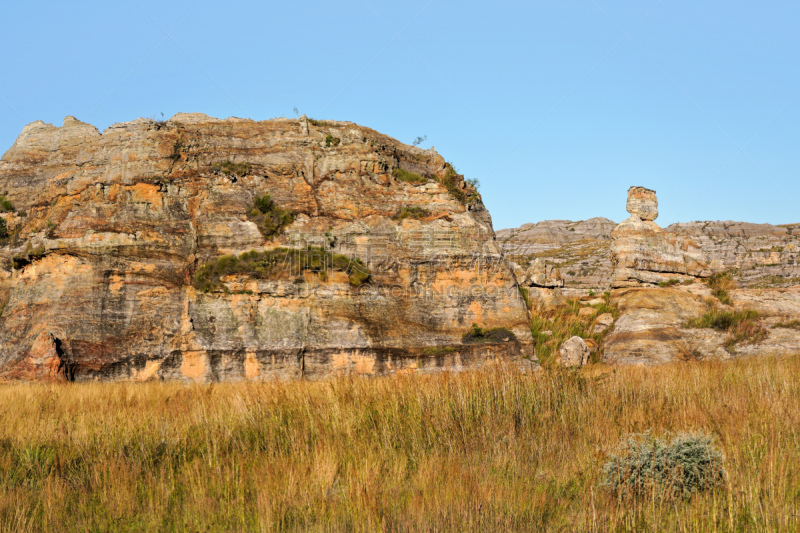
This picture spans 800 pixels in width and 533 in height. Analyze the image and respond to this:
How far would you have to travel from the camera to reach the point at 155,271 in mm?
21375

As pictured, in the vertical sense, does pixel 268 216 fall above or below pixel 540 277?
above

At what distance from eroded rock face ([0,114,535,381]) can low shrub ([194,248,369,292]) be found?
→ 12cm

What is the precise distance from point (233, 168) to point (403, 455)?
61.1ft

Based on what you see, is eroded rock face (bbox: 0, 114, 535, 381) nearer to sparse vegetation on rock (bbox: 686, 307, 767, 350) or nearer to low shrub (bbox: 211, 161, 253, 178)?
low shrub (bbox: 211, 161, 253, 178)

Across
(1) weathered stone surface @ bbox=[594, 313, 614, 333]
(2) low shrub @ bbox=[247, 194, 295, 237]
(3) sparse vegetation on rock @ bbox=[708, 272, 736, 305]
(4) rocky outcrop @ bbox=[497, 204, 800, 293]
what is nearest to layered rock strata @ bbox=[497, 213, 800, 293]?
(4) rocky outcrop @ bbox=[497, 204, 800, 293]

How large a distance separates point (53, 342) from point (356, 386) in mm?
13959

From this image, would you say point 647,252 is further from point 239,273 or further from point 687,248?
point 239,273

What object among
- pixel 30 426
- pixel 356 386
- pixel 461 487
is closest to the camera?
pixel 461 487

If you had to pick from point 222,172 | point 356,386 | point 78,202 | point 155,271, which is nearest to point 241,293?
point 155,271

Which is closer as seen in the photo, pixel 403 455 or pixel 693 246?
pixel 403 455

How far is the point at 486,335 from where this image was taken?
21.5 metres

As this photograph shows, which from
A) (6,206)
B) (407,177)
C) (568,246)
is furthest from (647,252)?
(568,246)

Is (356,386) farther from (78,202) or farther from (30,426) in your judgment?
(78,202)

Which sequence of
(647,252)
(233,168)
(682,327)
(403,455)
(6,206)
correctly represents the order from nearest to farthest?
(403,455) < (682,327) < (647,252) < (233,168) < (6,206)
